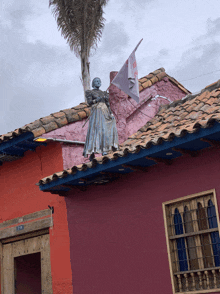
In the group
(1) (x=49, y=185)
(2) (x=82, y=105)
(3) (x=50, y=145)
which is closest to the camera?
(1) (x=49, y=185)

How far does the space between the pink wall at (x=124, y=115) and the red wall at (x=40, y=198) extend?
27 cm

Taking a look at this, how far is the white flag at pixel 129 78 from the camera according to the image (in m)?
8.57

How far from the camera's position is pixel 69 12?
14.9 meters

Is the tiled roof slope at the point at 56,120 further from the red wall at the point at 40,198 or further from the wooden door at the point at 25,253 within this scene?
the wooden door at the point at 25,253

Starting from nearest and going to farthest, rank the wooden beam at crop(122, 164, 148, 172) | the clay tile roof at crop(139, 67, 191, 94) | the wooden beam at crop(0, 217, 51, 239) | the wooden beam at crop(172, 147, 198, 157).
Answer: the wooden beam at crop(172, 147, 198, 157) → the wooden beam at crop(122, 164, 148, 172) → the wooden beam at crop(0, 217, 51, 239) → the clay tile roof at crop(139, 67, 191, 94)

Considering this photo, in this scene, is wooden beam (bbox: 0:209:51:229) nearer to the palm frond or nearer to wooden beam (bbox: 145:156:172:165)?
wooden beam (bbox: 145:156:172:165)

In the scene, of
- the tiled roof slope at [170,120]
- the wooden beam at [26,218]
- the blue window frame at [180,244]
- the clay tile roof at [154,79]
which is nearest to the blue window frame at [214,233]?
the blue window frame at [180,244]

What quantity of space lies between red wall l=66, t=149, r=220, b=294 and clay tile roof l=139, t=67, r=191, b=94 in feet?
10.3

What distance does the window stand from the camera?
6566 millimetres

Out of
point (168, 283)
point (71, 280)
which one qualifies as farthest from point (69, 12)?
point (168, 283)

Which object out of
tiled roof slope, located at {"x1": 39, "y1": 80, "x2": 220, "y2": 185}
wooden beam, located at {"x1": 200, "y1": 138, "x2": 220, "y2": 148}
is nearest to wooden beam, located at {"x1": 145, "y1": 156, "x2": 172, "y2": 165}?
tiled roof slope, located at {"x1": 39, "y1": 80, "x2": 220, "y2": 185}

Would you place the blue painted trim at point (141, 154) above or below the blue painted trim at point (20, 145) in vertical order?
below

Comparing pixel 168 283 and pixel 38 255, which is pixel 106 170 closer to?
pixel 168 283

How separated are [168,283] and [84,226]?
2078 millimetres
